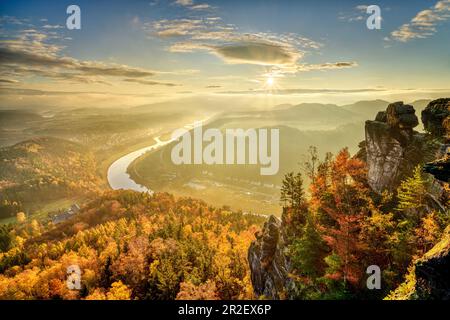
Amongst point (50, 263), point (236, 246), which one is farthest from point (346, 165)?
point (50, 263)

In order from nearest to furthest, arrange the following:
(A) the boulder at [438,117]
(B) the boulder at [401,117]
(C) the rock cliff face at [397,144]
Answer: (A) the boulder at [438,117], (C) the rock cliff face at [397,144], (B) the boulder at [401,117]

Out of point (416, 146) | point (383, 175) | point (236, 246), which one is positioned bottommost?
point (236, 246)

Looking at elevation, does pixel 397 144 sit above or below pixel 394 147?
above

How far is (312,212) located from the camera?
36969 millimetres

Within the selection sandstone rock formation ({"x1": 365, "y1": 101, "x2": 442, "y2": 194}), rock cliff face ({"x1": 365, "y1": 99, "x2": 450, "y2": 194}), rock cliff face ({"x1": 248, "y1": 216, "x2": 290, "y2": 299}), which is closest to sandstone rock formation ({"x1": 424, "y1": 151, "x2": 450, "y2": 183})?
rock cliff face ({"x1": 365, "y1": 99, "x2": 450, "y2": 194})

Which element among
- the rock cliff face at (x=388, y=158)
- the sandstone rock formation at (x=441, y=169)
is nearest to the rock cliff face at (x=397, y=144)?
the rock cliff face at (x=388, y=158)

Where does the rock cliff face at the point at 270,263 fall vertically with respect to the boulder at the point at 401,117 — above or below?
below

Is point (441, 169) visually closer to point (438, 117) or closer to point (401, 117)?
point (438, 117)

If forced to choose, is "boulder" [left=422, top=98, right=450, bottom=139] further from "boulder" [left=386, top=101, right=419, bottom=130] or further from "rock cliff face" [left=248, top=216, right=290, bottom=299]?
"rock cliff face" [left=248, top=216, right=290, bottom=299]

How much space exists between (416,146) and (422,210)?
9821 mm

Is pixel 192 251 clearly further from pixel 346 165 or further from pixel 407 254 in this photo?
pixel 407 254

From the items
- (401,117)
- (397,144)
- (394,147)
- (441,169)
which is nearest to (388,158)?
(394,147)

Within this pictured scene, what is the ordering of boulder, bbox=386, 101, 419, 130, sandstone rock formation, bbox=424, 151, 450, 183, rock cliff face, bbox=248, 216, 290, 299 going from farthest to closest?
boulder, bbox=386, 101, 419, 130
rock cliff face, bbox=248, 216, 290, 299
sandstone rock formation, bbox=424, 151, 450, 183

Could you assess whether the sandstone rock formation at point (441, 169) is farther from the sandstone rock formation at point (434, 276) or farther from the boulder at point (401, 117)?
the boulder at point (401, 117)
